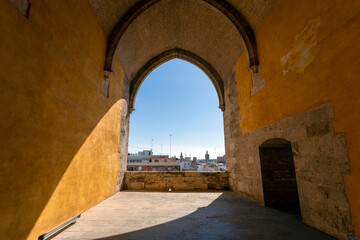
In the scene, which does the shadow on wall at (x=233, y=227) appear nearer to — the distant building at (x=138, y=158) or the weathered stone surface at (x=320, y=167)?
the weathered stone surface at (x=320, y=167)

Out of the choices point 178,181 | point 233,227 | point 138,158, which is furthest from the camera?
point 138,158

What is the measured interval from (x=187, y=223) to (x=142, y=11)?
5.83 meters

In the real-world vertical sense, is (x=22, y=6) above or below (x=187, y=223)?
above

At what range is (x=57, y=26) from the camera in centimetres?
257

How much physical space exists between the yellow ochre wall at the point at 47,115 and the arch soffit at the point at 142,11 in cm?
61

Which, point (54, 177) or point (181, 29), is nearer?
point (54, 177)

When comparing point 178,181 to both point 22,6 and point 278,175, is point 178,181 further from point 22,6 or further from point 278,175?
point 22,6

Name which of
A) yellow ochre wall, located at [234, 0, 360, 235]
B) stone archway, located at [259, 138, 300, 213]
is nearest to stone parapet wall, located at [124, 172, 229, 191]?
stone archway, located at [259, 138, 300, 213]

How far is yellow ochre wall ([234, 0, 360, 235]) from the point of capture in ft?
6.77

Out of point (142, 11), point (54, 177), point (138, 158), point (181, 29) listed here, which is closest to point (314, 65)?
point (54, 177)

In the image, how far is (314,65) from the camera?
2643mm

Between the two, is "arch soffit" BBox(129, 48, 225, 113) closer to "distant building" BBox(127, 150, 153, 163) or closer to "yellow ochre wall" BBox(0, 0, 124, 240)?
"yellow ochre wall" BBox(0, 0, 124, 240)

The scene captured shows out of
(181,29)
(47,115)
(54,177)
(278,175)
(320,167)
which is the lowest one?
(278,175)

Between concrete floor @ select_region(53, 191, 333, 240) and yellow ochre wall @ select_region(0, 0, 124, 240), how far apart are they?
555 millimetres
